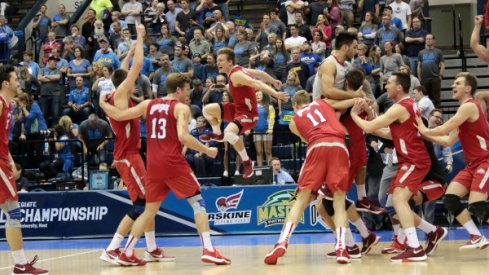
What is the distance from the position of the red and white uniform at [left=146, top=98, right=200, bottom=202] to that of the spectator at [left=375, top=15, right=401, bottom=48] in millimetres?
10945

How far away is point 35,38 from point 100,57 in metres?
4.53

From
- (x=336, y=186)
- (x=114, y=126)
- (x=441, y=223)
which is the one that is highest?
(x=114, y=126)

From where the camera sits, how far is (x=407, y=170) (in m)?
11.9

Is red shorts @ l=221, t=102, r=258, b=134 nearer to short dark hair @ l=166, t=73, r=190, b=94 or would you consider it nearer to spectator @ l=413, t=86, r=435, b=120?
short dark hair @ l=166, t=73, r=190, b=94

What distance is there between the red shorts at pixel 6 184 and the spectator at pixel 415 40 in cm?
1306

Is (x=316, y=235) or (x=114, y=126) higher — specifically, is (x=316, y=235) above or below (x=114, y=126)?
below

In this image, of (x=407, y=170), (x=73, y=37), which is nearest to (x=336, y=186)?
(x=407, y=170)

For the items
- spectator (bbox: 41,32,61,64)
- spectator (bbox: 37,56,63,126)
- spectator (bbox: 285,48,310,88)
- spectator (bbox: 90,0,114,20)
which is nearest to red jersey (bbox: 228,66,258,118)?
spectator (bbox: 285,48,310,88)

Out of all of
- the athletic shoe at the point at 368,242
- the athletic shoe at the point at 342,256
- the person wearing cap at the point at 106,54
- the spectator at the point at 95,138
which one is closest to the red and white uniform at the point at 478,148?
the athletic shoe at the point at 368,242

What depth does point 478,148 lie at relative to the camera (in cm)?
1208

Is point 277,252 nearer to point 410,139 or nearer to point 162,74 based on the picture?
point 410,139

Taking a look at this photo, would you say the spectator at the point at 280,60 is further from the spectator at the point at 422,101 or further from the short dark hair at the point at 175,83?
the short dark hair at the point at 175,83

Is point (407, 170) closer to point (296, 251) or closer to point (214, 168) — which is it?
point (296, 251)

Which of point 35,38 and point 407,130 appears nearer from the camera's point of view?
point 407,130
